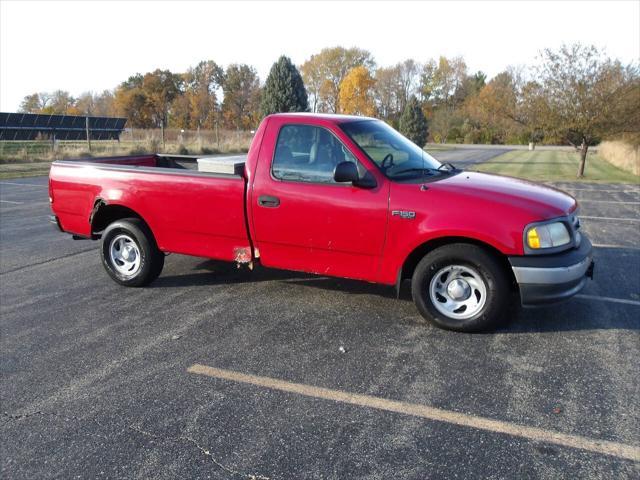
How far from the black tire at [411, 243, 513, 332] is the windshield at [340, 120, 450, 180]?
34.5 inches

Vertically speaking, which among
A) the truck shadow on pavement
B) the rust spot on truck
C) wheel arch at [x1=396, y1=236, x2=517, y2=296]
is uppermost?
wheel arch at [x1=396, y1=236, x2=517, y2=296]

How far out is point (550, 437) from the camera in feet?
10.0

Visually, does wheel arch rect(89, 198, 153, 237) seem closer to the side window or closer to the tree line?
the side window

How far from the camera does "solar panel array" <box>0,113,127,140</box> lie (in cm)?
3216

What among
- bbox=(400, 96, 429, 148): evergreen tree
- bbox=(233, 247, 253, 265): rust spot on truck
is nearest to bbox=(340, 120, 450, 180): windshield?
bbox=(233, 247, 253, 265): rust spot on truck

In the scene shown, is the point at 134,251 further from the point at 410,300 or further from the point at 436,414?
the point at 436,414

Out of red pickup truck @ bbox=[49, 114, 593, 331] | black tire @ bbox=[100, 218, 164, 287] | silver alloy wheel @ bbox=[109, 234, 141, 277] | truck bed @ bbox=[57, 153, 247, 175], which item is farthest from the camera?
silver alloy wheel @ bbox=[109, 234, 141, 277]

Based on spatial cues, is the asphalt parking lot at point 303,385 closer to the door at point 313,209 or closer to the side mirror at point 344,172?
the door at point 313,209

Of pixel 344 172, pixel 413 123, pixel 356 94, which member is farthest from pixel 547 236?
pixel 356 94

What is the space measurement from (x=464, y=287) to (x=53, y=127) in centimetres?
3672

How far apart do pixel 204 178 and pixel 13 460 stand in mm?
3078

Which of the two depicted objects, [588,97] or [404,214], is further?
[588,97]

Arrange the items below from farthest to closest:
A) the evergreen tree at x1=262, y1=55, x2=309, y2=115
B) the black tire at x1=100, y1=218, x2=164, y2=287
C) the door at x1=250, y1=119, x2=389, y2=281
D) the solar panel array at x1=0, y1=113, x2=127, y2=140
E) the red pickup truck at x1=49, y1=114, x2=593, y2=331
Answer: the solar panel array at x1=0, y1=113, x2=127, y2=140 < the evergreen tree at x1=262, y1=55, x2=309, y2=115 < the black tire at x1=100, y1=218, x2=164, y2=287 < the door at x1=250, y1=119, x2=389, y2=281 < the red pickup truck at x1=49, y1=114, x2=593, y2=331

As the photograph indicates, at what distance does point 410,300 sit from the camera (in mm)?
5473
